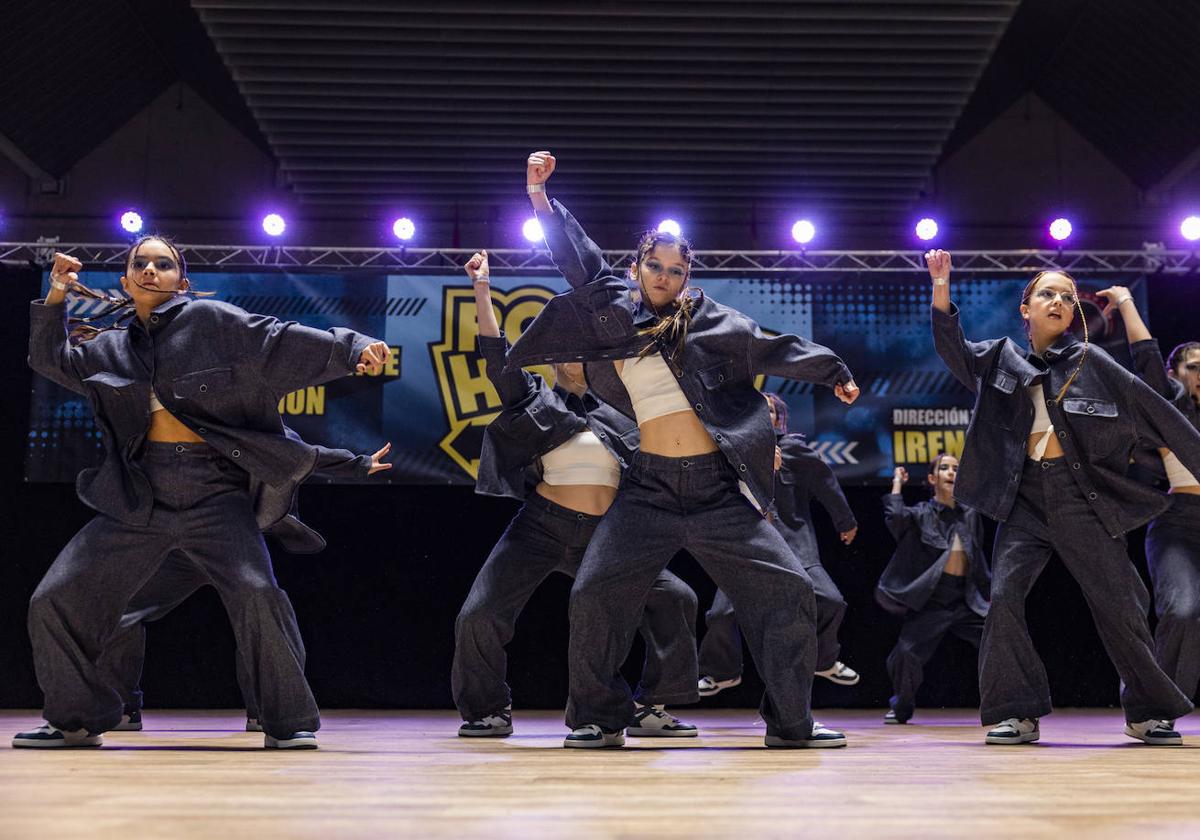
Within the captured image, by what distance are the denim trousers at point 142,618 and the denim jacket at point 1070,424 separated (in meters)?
2.50

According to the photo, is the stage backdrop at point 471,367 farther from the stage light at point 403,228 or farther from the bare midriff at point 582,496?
the bare midriff at point 582,496

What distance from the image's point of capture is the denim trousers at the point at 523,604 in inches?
159

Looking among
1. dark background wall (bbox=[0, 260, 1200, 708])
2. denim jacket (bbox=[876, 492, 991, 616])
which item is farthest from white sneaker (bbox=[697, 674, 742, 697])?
dark background wall (bbox=[0, 260, 1200, 708])

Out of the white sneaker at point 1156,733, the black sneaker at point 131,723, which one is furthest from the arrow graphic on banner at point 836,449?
the black sneaker at point 131,723

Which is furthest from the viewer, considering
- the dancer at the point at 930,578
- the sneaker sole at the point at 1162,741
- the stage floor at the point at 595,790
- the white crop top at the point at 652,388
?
the dancer at the point at 930,578

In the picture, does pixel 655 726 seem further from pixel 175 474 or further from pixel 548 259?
pixel 548 259

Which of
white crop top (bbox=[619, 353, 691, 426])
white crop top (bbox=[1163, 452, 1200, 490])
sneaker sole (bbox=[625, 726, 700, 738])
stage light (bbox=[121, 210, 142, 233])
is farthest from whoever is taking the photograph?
stage light (bbox=[121, 210, 142, 233])

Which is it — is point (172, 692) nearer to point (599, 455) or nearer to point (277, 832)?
point (599, 455)

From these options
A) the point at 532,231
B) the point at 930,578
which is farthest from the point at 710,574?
the point at 532,231

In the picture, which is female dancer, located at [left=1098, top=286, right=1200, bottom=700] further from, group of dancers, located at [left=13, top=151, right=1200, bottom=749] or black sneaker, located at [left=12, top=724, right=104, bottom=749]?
black sneaker, located at [left=12, top=724, right=104, bottom=749]

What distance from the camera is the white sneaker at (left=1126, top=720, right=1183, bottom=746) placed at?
3.56 m

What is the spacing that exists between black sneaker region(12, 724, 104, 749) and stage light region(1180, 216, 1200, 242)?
19.8 ft

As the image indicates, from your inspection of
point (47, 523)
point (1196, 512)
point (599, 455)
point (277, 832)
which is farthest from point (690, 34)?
point (277, 832)

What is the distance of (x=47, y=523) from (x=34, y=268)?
1.48 m
